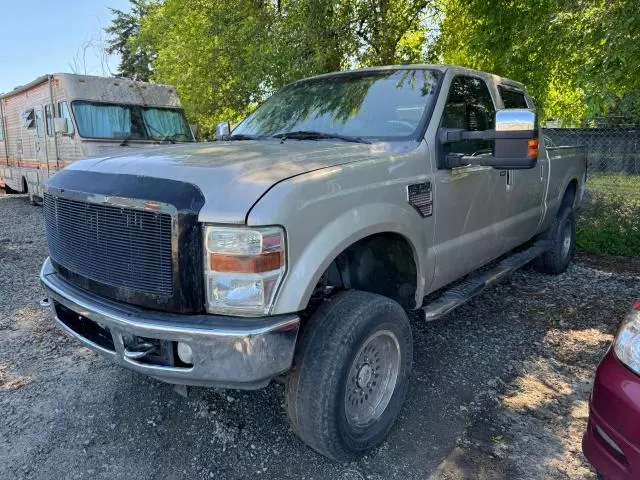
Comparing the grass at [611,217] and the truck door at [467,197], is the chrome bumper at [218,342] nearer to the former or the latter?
the truck door at [467,197]

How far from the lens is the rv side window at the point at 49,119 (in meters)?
10.1

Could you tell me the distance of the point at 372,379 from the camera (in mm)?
2836

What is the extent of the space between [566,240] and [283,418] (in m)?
4.41

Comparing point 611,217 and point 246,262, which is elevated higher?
point 246,262

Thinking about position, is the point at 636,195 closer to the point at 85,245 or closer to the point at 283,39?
the point at 283,39

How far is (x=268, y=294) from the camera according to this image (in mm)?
2221

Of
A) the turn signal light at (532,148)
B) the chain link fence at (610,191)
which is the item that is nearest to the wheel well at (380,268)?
the turn signal light at (532,148)

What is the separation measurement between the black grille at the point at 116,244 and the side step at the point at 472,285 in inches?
65.2

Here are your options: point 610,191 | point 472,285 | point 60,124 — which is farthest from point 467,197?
point 60,124

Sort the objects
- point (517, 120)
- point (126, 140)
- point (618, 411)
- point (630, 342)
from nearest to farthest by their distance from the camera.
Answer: point (618, 411)
point (630, 342)
point (517, 120)
point (126, 140)

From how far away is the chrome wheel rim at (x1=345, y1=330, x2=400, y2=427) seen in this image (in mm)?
2678

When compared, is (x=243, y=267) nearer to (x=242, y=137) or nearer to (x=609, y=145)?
(x=242, y=137)

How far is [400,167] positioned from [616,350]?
4.63 ft

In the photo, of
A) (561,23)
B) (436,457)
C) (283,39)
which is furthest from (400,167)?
(283,39)
